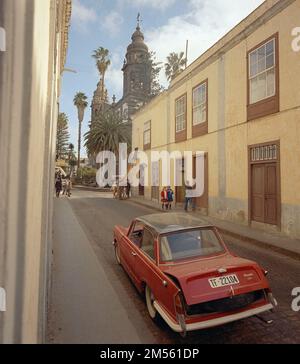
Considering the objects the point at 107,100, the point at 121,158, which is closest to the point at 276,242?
the point at 121,158

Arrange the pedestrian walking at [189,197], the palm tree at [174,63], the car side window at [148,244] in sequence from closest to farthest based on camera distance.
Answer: the car side window at [148,244] < the pedestrian walking at [189,197] < the palm tree at [174,63]

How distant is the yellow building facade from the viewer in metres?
10.4

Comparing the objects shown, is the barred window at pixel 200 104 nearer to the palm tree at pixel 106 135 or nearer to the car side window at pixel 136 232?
the car side window at pixel 136 232

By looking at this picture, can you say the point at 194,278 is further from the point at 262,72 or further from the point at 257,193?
the point at 262,72

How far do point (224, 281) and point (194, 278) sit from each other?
16.1 inches

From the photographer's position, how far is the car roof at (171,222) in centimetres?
510

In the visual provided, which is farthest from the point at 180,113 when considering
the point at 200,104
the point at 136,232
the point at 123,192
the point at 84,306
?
the point at 84,306

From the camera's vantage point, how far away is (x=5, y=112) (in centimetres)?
122

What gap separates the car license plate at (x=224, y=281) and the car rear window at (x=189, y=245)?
75 cm

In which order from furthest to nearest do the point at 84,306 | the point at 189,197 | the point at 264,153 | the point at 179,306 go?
the point at 189,197
the point at 264,153
the point at 84,306
the point at 179,306

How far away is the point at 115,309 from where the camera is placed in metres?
4.99

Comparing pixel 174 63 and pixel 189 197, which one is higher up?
pixel 174 63

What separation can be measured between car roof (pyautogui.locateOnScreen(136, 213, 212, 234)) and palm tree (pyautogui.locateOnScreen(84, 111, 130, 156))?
32.2 meters

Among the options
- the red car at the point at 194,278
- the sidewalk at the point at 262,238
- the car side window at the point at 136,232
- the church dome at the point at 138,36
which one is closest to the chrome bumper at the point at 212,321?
the red car at the point at 194,278
